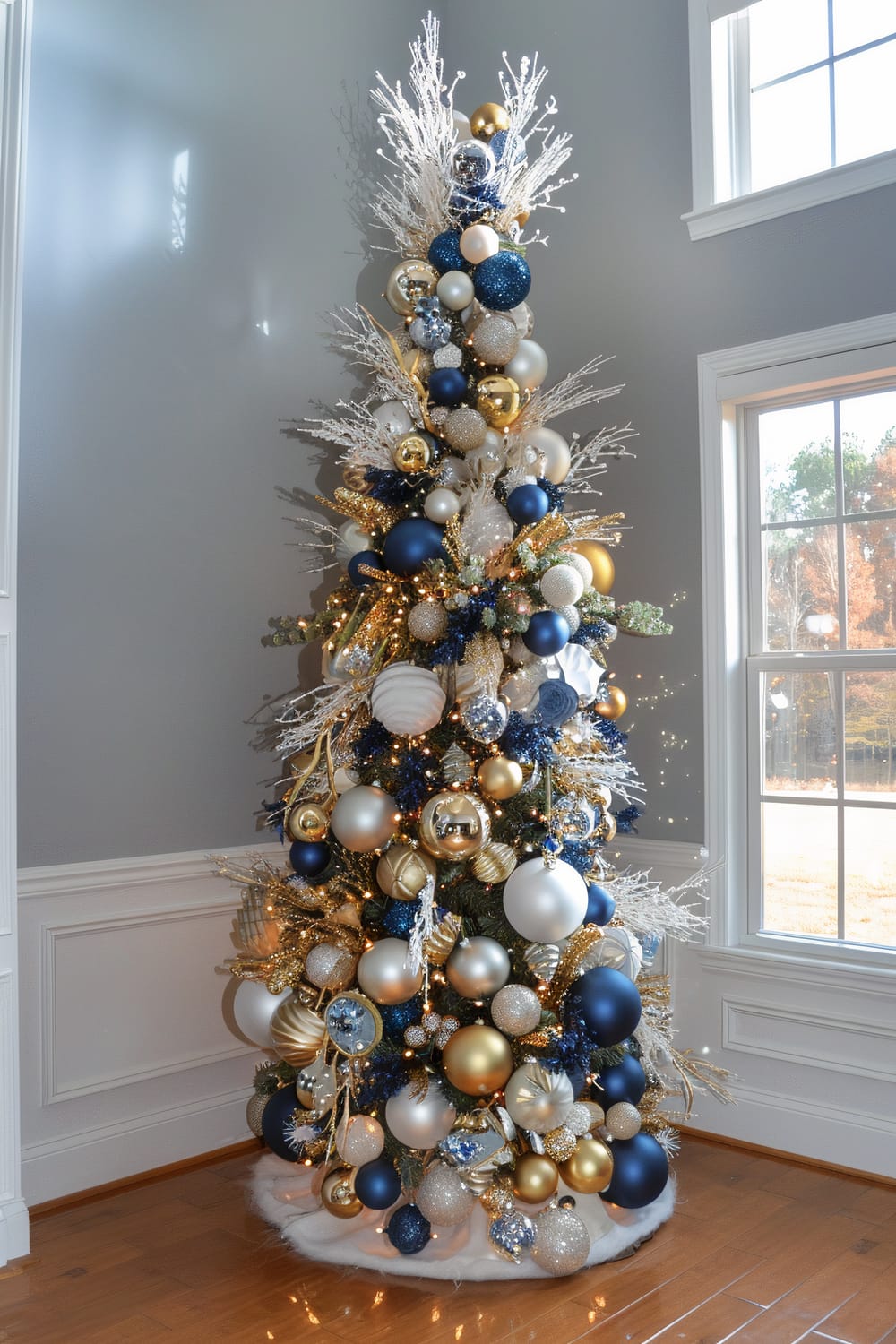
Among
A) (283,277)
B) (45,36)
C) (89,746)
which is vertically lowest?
(89,746)

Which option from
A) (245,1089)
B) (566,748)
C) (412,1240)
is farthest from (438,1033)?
(245,1089)

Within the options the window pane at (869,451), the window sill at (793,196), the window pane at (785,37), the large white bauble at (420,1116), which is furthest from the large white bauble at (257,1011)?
the window pane at (785,37)

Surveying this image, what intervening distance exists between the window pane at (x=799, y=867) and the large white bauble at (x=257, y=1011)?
4.54ft

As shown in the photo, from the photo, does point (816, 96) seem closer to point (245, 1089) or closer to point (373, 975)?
point (373, 975)

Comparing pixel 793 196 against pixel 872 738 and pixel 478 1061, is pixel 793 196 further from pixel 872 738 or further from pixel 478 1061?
A: pixel 478 1061

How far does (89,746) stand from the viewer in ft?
9.32

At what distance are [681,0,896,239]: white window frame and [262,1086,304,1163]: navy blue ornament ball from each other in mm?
2577

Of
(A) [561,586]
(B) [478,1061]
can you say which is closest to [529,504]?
(A) [561,586]

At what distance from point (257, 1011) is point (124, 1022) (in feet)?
1.38

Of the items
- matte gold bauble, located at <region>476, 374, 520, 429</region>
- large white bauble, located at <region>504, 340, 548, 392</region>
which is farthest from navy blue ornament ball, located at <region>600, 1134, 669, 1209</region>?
large white bauble, located at <region>504, 340, 548, 392</region>

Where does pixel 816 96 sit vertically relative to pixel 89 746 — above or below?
above

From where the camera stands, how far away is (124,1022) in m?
2.91

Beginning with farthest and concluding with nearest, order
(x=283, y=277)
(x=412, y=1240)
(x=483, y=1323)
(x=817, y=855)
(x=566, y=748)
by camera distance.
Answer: (x=283, y=277), (x=817, y=855), (x=566, y=748), (x=412, y=1240), (x=483, y=1323)

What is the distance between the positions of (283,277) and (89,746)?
5.01 ft
